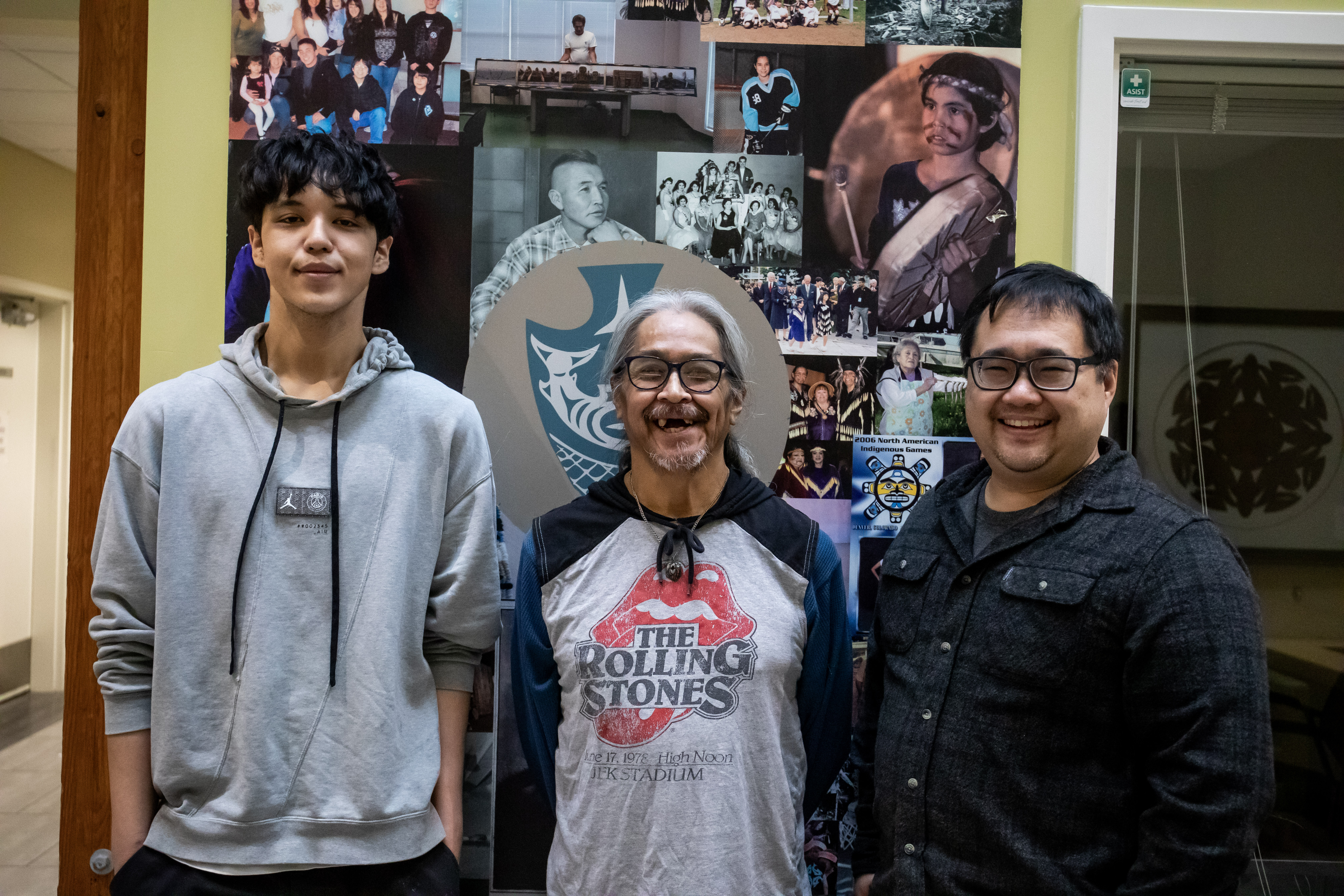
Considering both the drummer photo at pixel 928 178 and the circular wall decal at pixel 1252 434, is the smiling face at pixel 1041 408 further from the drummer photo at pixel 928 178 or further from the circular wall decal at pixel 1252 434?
the circular wall decal at pixel 1252 434

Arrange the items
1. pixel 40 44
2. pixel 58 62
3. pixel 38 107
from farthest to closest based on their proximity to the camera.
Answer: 1. pixel 38 107
2. pixel 58 62
3. pixel 40 44

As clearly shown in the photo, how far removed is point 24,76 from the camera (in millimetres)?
4199

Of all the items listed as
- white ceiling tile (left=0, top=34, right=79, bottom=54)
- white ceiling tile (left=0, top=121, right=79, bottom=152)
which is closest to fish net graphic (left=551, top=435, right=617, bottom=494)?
white ceiling tile (left=0, top=34, right=79, bottom=54)

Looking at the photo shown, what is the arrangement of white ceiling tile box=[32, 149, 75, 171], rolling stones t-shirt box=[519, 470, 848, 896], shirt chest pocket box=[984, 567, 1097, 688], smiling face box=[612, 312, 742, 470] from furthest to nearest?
white ceiling tile box=[32, 149, 75, 171] → smiling face box=[612, 312, 742, 470] → rolling stones t-shirt box=[519, 470, 848, 896] → shirt chest pocket box=[984, 567, 1097, 688]

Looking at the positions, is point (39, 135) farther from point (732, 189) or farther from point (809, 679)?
point (809, 679)

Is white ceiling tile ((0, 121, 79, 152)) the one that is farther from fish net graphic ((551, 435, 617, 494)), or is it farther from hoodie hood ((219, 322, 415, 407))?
fish net graphic ((551, 435, 617, 494))

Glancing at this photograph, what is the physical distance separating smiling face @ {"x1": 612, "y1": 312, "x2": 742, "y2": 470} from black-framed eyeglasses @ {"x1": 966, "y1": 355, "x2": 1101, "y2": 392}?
465 millimetres

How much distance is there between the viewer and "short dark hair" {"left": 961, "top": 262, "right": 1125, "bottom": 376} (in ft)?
4.44

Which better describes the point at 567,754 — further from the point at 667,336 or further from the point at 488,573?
the point at 667,336

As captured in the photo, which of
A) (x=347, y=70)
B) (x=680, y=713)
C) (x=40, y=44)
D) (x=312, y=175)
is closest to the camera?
(x=680, y=713)

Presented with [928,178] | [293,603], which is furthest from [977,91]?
[293,603]

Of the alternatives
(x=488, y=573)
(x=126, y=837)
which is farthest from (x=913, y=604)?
(x=126, y=837)

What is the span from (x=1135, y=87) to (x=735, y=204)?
0.97 m

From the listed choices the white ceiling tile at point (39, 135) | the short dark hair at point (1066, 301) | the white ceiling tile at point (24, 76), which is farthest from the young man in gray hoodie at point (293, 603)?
the white ceiling tile at point (39, 135)
